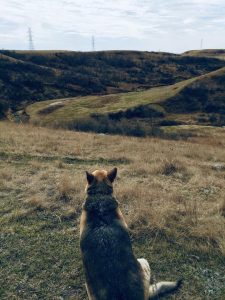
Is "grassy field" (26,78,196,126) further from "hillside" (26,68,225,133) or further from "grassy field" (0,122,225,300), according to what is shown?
"grassy field" (0,122,225,300)

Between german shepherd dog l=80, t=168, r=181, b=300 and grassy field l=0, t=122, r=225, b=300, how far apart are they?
1.32 metres

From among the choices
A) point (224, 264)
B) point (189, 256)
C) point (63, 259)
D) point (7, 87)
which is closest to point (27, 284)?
point (63, 259)

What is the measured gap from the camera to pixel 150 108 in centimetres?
6228

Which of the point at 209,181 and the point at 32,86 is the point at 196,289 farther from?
the point at 32,86

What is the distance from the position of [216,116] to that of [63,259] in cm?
5504

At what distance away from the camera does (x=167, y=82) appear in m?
96.1

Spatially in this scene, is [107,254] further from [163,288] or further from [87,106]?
[87,106]

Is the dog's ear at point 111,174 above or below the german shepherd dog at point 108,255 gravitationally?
above

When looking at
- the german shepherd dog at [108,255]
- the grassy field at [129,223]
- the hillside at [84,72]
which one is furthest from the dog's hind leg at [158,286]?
the hillside at [84,72]

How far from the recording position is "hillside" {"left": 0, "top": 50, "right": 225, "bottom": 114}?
265 ft

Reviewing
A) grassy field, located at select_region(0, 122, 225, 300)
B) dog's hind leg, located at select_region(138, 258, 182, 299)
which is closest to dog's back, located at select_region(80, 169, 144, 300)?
dog's hind leg, located at select_region(138, 258, 182, 299)

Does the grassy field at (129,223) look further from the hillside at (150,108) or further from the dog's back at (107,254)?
the hillside at (150,108)

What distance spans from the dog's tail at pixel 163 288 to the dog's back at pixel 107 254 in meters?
0.90

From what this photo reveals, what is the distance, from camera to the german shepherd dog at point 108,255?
5.68 metres
